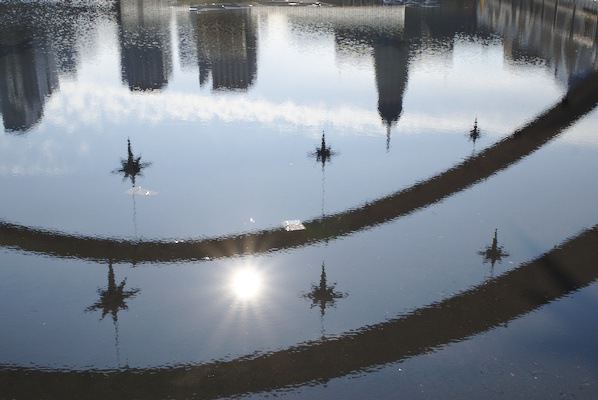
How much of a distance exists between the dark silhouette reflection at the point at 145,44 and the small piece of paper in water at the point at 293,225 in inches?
362

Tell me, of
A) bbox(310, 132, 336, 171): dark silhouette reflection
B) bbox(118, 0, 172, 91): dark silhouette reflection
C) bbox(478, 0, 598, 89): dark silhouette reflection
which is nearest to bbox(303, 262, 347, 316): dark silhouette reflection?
bbox(310, 132, 336, 171): dark silhouette reflection

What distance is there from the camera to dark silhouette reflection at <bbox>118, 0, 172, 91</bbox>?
17828mm

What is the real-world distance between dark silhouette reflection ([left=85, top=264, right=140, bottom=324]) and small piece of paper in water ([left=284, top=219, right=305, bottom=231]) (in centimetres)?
236

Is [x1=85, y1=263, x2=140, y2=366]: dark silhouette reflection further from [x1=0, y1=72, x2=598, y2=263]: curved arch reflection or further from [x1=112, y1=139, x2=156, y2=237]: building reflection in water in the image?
[x1=112, y1=139, x2=156, y2=237]: building reflection in water

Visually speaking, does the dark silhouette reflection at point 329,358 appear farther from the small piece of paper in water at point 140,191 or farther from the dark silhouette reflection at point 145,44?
the dark silhouette reflection at point 145,44

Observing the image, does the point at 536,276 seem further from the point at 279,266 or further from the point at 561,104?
the point at 561,104

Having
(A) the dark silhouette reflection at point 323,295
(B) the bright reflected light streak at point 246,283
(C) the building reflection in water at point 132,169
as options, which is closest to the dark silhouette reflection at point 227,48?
(C) the building reflection in water at point 132,169

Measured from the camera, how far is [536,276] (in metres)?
7.92

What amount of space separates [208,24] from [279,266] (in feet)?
74.8

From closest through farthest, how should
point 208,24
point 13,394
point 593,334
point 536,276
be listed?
point 13,394
point 593,334
point 536,276
point 208,24

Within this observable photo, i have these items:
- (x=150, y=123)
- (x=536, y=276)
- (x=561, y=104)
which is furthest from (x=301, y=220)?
(x=561, y=104)

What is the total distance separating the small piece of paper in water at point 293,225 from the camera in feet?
29.7

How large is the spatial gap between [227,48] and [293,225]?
1500cm

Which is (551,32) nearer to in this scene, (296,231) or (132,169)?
(132,169)
